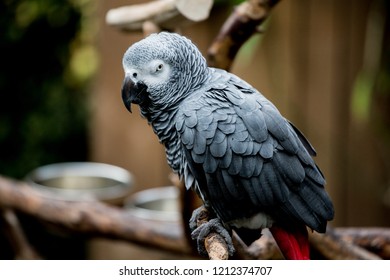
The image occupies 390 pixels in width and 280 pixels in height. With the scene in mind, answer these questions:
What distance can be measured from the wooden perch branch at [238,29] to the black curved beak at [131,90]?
32cm

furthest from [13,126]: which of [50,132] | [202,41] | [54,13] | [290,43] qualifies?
[290,43]

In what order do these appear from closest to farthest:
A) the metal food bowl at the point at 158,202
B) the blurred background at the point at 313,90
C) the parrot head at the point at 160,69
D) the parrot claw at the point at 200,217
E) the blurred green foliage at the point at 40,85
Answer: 1. the parrot head at the point at 160,69
2. the parrot claw at the point at 200,217
3. the metal food bowl at the point at 158,202
4. the blurred background at the point at 313,90
5. the blurred green foliage at the point at 40,85

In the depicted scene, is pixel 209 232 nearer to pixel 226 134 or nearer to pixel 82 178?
pixel 226 134

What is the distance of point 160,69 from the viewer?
2.60 feet

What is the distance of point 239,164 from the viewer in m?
0.81

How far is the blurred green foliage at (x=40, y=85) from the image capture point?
2.38 meters

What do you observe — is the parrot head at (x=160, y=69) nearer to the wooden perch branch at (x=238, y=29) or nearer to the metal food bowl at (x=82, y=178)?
the wooden perch branch at (x=238, y=29)

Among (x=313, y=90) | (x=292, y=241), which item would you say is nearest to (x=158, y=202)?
(x=313, y=90)

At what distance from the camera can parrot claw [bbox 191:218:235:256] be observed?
2.87ft

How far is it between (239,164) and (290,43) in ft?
4.00

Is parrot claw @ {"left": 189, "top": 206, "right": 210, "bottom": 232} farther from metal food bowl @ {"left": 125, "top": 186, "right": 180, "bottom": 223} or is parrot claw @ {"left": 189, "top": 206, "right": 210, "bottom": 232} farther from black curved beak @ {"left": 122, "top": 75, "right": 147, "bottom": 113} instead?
metal food bowl @ {"left": 125, "top": 186, "right": 180, "bottom": 223}

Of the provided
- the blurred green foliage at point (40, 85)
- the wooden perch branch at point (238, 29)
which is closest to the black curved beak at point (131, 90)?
the wooden perch branch at point (238, 29)

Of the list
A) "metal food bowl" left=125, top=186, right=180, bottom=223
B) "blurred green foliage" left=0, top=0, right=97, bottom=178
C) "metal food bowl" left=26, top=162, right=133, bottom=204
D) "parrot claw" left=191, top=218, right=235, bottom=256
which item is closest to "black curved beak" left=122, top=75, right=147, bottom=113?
"parrot claw" left=191, top=218, right=235, bottom=256

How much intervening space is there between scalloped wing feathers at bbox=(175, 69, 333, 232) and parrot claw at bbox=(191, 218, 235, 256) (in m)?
0.07
